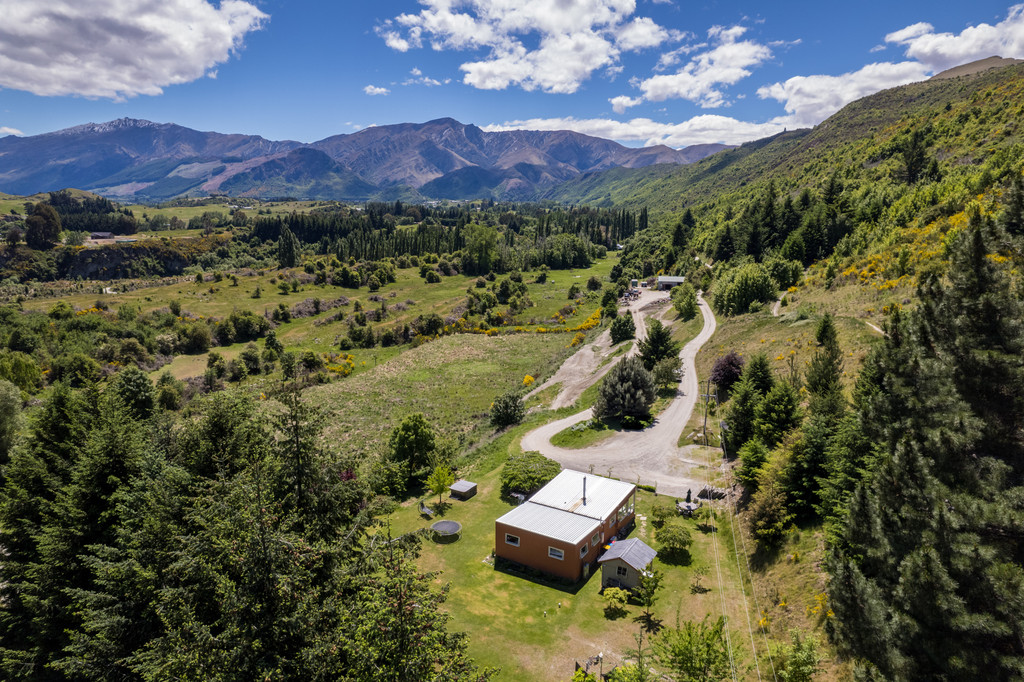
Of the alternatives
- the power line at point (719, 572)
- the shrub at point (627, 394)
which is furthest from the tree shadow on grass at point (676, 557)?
the shrub at point (627, 394)

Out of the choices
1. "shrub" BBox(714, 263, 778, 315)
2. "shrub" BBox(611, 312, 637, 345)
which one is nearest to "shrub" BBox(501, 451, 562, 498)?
"shrub" BBox(611, 312, 637, 345)

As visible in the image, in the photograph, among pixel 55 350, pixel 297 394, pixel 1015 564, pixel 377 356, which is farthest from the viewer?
pixel 377 356

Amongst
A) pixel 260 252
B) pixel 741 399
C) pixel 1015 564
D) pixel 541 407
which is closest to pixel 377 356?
pixel 541 407

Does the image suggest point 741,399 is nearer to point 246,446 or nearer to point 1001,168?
point 246,446

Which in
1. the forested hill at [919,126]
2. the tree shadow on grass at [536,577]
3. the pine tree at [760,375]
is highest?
the forested hill at [919,126]

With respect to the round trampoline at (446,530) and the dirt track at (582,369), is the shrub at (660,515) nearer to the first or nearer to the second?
the round trampoline at (446,530)

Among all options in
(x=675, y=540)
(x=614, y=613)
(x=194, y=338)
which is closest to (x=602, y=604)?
(x=614, y=613)

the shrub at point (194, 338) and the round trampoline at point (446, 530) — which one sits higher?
the shrub at point (194, 338)
